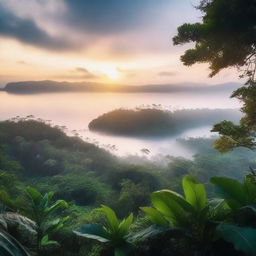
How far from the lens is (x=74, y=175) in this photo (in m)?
17.0

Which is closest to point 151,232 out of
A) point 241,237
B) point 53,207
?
point 241,237

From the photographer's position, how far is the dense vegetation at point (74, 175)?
8.59m

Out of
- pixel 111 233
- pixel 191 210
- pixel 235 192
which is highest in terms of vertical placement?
pixel 235 192

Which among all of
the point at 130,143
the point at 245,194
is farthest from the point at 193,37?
the point at 130,143

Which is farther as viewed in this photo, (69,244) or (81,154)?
(81,154)

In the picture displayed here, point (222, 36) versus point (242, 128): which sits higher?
point (222, 36)

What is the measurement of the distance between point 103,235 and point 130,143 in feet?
80.7

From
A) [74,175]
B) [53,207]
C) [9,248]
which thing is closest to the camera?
[9,248]

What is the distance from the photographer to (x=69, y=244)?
318 inches

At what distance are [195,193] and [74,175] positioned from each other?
1416 cm

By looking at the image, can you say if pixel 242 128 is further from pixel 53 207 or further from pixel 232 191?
pixel 53 207

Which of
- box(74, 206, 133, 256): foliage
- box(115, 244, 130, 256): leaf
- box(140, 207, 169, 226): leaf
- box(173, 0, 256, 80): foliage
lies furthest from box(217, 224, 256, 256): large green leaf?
box(173, 0, 256, 80): foliage

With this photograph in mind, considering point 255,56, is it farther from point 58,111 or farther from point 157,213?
point 58,111

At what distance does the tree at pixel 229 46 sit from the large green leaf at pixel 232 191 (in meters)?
2.57
